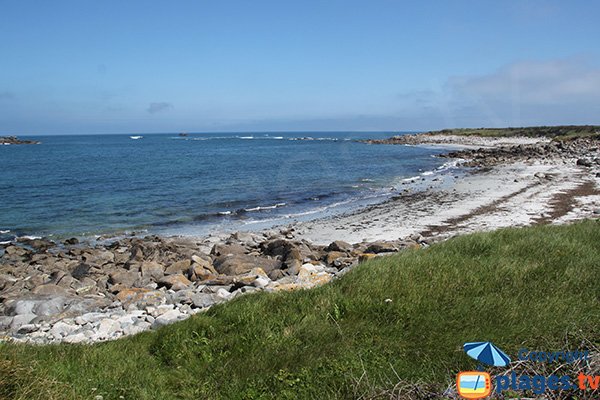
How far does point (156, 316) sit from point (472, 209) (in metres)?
19.4

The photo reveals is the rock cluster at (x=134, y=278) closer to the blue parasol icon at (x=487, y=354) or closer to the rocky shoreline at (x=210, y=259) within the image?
the rocky shoreline at (x=210, y=259)

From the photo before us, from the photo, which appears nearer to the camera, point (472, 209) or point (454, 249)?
point (454, 249)

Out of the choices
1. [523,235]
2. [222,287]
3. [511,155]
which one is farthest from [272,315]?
[511,155]

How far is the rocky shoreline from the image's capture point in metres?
9.38

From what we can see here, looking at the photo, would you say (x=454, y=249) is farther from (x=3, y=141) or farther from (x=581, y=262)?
(x=3, y=141)

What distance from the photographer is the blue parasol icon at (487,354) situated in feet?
14.9

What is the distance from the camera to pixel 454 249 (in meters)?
9.46

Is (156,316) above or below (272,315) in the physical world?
below

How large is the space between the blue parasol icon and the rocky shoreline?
411cm

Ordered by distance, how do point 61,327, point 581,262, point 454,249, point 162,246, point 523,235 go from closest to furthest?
point 581,262, point 61,327, point 454,249, point 523,235, point 162,246

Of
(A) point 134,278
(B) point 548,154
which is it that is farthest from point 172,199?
(B) point 548,154

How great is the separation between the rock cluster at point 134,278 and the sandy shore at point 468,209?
2.93 metres

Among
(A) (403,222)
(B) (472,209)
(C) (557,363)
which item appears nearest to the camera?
(C) (557,363)

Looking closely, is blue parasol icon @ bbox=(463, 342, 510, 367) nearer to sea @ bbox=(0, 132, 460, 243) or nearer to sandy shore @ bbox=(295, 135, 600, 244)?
sandy shore @ bbox=(295, 135, 600, 244)
